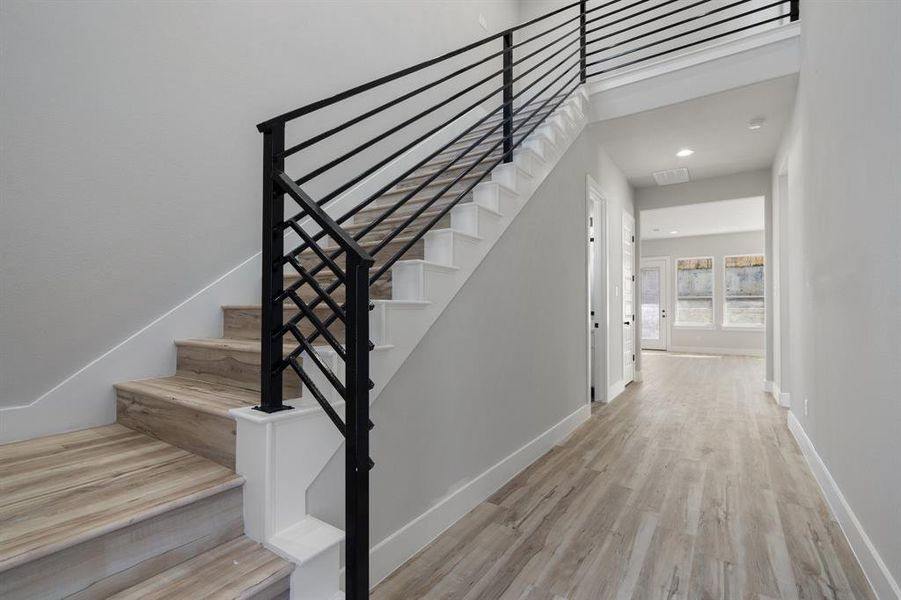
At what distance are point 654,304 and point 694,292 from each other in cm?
90

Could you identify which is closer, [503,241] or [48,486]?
[48,486]

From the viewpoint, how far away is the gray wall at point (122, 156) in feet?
5.32

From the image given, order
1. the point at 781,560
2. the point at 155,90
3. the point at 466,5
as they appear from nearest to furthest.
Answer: the point at 781,560, the point at 155,90, the point at 466,5

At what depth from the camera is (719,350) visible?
31.6ft

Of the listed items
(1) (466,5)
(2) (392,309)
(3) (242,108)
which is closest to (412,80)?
(1) (466,5)

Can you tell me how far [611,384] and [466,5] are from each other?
4171 millimetres

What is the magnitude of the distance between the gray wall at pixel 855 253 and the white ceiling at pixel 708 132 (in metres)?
0.48

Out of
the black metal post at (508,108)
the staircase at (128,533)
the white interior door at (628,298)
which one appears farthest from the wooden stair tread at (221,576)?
the white interior door at (628,298)

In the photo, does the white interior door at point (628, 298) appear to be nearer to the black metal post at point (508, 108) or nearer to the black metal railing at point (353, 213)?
the black metal railing at point (353, 213)

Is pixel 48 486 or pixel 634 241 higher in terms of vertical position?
pixel 634 241

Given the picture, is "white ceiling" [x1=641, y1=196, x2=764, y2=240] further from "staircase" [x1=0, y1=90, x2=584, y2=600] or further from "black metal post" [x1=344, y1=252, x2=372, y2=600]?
"black metal post" [x1=344, y1=252, x2=372, y2=600]

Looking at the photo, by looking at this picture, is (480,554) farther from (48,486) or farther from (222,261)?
(222,261)

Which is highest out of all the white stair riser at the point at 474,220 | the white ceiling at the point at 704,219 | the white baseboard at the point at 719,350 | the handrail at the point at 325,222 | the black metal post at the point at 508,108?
the white ceiling at the point at 704,219

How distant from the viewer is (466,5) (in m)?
4.43
